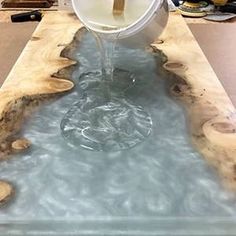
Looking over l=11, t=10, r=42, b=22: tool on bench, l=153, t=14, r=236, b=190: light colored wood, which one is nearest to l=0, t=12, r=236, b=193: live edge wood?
l=153, t=14, r=236, b=190: light colored wood

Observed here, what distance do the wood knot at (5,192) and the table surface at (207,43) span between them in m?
0.46

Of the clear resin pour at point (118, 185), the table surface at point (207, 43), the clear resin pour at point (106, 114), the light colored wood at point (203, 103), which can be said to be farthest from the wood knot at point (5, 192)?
the table surface at point (207, 43)

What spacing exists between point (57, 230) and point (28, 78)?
1.45ft

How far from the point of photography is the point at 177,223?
1.61 feet

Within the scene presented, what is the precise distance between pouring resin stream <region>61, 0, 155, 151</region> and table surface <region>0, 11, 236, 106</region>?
263mm

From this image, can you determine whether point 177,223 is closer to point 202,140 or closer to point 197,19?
point 202,140

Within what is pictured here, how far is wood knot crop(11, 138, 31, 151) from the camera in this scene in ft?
2.10

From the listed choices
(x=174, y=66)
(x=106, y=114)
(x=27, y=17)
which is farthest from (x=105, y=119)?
(x=27, y=17)

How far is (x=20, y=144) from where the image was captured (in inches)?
25.5

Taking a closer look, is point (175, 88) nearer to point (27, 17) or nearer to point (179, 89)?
point (179, 89)

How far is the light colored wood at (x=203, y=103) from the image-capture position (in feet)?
2.05

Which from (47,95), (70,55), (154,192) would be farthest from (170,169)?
(70,55)

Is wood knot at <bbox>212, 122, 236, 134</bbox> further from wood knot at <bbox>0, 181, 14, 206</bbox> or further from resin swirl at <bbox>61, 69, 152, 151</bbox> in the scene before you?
wood knot at <bbox>0, 181, 14, 206</bbox>

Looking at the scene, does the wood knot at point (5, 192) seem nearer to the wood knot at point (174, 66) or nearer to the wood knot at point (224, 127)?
the wood knot at point (224, 127)
